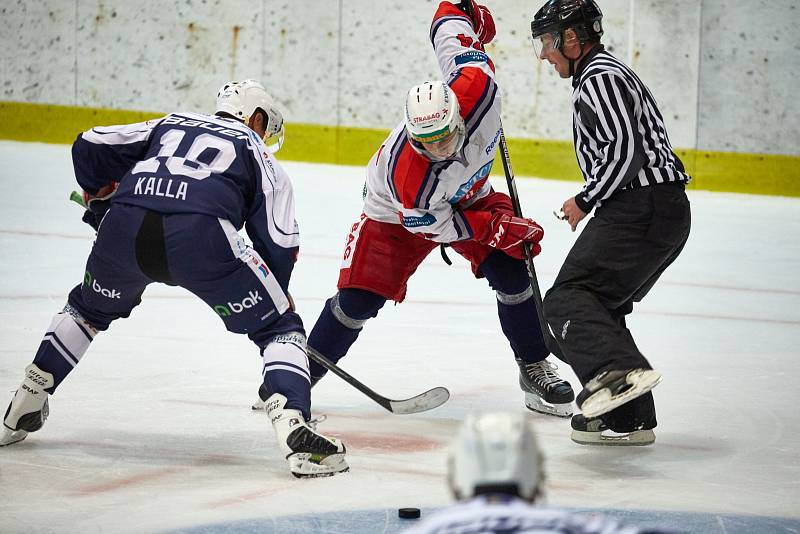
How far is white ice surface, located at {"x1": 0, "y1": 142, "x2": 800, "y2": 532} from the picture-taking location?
2.78m

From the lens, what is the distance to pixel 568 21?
3.28m

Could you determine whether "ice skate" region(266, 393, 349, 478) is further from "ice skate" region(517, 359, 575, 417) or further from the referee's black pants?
"ice skate" region(517, 359, 575, 417)

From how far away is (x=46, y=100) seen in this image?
9.72 metres

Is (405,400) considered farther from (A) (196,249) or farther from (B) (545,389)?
(A) (196,249)

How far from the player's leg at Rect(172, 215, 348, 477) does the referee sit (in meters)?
0.66

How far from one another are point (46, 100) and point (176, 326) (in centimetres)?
572

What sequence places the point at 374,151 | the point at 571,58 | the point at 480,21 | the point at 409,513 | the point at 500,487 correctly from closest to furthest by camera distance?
the point at 500,487
the point at 409,513
the point at 571,58
the point at 480,21
the point at 374,151

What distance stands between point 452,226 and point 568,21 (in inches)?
25.5

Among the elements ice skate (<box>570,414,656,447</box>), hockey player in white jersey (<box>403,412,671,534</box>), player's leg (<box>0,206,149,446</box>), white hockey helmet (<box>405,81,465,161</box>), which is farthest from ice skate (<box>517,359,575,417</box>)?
hockey player in white jersey (<box>403,412,671,534</box>)

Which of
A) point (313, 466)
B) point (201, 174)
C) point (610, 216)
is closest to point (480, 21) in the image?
point (610, 216)

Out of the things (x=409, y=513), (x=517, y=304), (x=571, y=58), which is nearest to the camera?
(x=409, y=513)

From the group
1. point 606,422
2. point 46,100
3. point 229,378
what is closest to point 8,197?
point 46,100

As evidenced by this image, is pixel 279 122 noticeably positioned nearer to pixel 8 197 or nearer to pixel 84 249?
pixel 84 249

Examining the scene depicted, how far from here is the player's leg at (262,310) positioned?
9.38 feet
